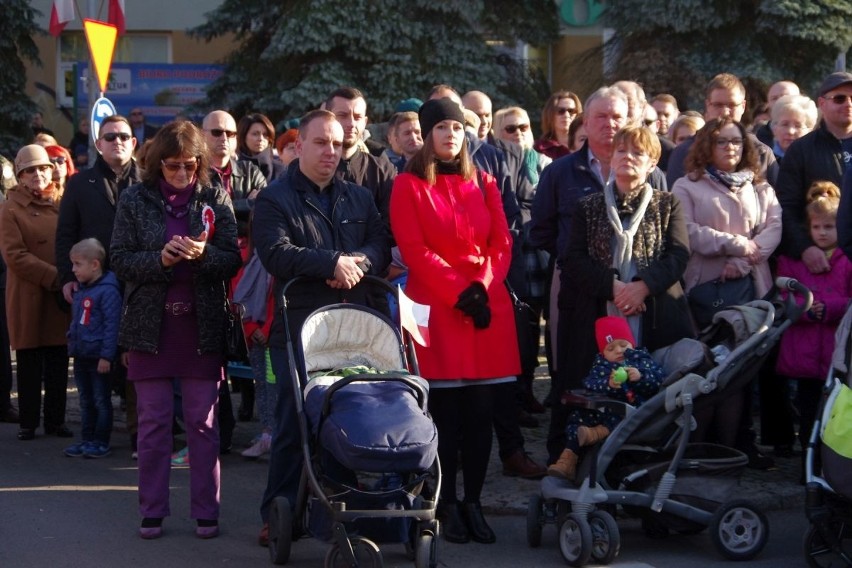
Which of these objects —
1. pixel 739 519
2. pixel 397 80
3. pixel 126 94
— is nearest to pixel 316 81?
pixel 397 80

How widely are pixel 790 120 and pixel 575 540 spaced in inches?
176

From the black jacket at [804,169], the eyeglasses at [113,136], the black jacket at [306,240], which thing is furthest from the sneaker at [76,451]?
the black jacket at [804,169]

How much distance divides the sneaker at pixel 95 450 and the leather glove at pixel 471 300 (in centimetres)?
356

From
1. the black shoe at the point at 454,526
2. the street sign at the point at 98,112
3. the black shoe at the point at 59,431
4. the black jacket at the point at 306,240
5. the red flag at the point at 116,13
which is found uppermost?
the red flag at the point at 116,13

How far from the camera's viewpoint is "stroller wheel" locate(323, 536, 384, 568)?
6.00 meters

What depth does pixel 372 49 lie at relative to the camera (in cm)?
1898

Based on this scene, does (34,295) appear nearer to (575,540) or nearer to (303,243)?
(303,243)

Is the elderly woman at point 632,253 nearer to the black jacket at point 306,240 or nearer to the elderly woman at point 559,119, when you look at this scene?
the black jacket at point 306,240

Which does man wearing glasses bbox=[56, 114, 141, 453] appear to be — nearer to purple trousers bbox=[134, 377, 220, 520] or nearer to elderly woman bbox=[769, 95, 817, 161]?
purple trousers bbox=[134, 377, 220, 520]

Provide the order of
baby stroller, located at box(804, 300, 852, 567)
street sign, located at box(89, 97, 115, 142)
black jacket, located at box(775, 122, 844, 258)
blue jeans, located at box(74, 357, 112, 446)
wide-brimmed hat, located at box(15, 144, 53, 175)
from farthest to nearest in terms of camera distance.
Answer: street sign, located at box(89, 97, 115, 142) < wide-brimmed hat, located at box(15, 144, 53, 175) < blue jeans, located at box(74, 357, 112, 446) < black jacket, located at box(775, 122, 844, 258) < baby stroller, located at box(804, 300, 852, 567)

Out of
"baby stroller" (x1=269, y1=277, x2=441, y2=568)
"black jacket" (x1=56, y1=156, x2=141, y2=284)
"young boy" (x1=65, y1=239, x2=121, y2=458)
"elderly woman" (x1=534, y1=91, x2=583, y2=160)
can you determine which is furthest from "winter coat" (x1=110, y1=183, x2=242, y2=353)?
"elderly woman" (x1=534, y1=91, x2=583, y2=160)

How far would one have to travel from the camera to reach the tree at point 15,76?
961 inches

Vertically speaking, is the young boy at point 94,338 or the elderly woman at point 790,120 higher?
the elderly woman at point 790,120

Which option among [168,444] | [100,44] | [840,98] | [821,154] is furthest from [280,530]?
[100,44]
